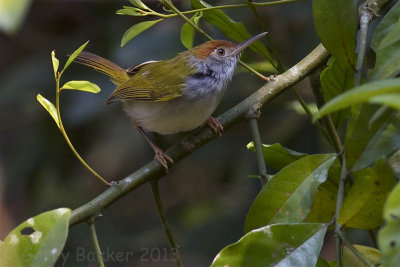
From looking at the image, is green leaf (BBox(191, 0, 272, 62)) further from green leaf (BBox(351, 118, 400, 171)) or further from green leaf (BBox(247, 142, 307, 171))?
green leaf (BBox(351, 118, 400, 171))

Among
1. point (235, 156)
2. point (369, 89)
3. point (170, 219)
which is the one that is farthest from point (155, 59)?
point (369, 89)

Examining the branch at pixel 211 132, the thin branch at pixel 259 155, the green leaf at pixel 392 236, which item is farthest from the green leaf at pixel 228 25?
the green leaf at pixel 392 236

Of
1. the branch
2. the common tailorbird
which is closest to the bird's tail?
the common tailorbird

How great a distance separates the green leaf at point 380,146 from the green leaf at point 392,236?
1.50 ft

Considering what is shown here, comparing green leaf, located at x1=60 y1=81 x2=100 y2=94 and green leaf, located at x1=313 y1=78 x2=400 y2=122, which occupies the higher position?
green leaf, located at x1=313 y1=78 x2=400 y2=122

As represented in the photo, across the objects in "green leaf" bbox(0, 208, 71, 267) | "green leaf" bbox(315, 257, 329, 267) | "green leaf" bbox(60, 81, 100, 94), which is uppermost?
"green leaf" bbox(60, 81, 100, 94)

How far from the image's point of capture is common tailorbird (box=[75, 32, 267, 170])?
255 centimetres

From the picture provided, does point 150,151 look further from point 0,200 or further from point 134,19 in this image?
point 0,200

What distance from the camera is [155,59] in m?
3.15

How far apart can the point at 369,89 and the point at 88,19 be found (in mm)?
3717

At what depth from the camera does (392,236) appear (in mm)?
801

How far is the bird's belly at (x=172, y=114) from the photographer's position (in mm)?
2488

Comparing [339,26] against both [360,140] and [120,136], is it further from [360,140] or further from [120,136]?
[120,136]

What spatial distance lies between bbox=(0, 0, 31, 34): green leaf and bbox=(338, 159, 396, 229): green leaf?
0.73 meters
